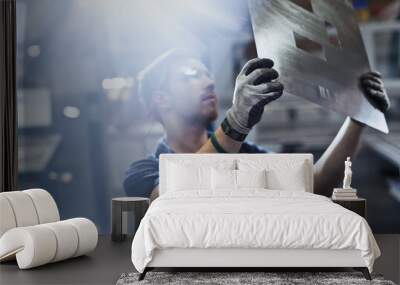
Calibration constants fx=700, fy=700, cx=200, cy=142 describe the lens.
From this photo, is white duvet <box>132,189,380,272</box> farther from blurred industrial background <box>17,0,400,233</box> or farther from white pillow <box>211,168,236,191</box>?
blurred industrial background <box>17,0,400,233</box>

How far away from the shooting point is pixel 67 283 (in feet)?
16.5

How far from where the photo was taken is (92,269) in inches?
219

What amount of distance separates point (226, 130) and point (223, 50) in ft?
2.82

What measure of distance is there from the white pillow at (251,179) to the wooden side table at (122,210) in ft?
3.32

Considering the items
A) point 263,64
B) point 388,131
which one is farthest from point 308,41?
point 388,131

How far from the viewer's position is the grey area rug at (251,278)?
4.98 m

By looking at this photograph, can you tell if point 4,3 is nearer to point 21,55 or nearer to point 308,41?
point 21,55

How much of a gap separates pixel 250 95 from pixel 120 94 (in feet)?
4.61

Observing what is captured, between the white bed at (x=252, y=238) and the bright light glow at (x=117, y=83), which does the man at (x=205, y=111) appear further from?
the white bed at (x=252, y=238)

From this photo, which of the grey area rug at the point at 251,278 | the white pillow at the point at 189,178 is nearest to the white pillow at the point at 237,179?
the white pillow at the point at 189,178

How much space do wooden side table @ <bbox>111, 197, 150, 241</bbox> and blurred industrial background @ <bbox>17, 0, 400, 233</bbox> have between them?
0.65m

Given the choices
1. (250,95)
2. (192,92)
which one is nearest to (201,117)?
(192,92)

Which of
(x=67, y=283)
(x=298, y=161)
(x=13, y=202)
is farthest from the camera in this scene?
(x=298, y=161)

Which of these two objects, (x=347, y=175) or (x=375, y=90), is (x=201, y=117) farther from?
(x=375, y=90)
